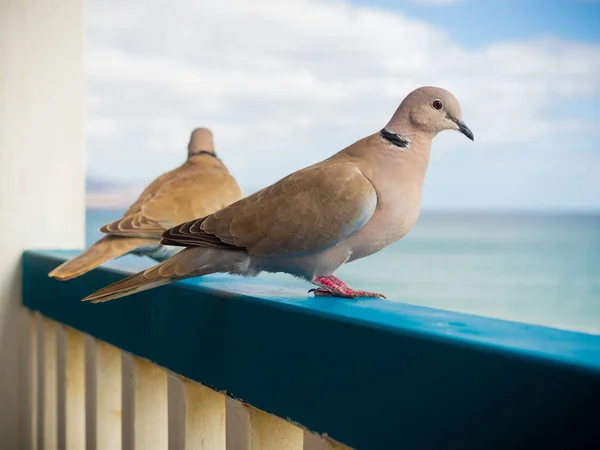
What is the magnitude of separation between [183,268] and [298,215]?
0.14 metres

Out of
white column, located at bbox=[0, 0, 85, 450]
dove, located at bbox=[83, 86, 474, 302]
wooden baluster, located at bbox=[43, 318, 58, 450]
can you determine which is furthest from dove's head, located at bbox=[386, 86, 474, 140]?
white column, located at bbox=[0, 0, 85, 450]

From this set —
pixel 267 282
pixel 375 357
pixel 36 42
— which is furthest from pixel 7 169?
pixel 375 357

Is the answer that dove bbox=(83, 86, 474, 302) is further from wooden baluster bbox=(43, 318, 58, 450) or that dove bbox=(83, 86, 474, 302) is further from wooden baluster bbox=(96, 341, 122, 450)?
wooden baluster bbox=(43, 318, 58, 450)

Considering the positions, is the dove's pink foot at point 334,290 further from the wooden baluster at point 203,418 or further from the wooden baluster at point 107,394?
the wooden baluster at point 107,394

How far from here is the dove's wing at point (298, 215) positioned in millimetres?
692

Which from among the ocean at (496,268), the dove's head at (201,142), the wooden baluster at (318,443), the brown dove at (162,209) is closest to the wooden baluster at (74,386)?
the brown dove at (162,209)

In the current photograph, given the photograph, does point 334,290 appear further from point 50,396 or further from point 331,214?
point 50,396

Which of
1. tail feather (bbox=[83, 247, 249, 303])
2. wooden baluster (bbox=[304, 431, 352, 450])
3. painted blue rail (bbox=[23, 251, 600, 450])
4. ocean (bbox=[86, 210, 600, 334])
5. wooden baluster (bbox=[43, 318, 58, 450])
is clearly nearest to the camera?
painted blue rail (bbox=[23, 251, 600, 450])

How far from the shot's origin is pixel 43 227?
65.7 inches

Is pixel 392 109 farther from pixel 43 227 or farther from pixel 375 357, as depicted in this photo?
pixel 43 227

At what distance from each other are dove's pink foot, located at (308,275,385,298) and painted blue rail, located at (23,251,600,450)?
25 millimetres

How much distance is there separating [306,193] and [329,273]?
0.29 feet

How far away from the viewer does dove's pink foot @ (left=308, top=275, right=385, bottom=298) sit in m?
0.76

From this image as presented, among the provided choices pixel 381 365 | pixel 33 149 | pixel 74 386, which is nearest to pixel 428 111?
pixel 381 365
